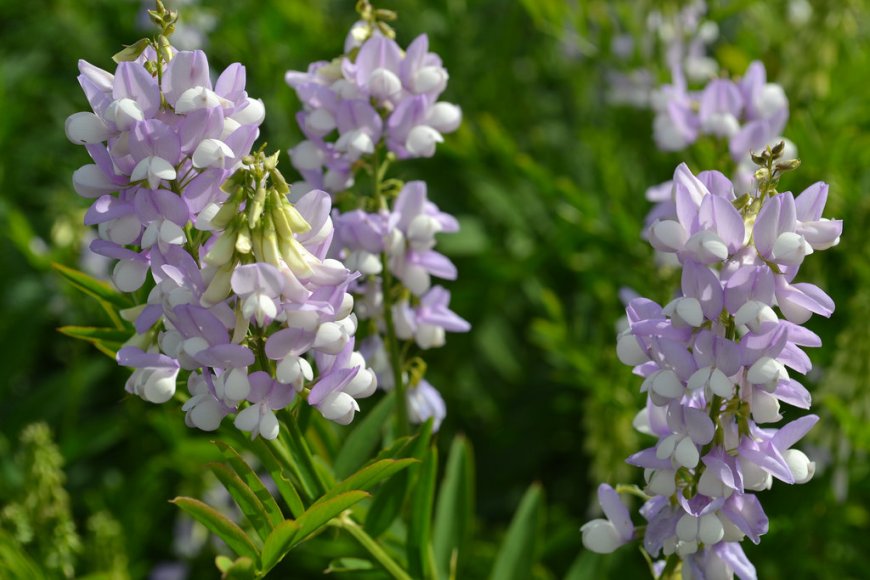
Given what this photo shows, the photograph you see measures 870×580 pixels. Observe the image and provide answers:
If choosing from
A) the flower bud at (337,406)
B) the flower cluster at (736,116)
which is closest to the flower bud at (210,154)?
the flower bud at (337,406)

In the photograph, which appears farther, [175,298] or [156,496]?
[156,496]

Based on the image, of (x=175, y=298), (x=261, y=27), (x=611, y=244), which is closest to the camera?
(x=175, y=298)

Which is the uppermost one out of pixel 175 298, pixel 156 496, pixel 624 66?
pixel 175 298

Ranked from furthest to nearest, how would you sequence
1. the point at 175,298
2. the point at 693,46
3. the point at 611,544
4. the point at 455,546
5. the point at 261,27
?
the point at 261,27 → the point at 693,46 → the point at 455,546 → the point at 611,544 → the point at 175,298

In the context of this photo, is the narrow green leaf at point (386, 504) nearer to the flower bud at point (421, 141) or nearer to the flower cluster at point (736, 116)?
the flower bud at point (421, 141)

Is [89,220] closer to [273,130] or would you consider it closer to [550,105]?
[273,130]

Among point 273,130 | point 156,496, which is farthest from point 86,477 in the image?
point 273,130

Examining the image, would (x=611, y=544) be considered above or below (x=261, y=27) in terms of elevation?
above
